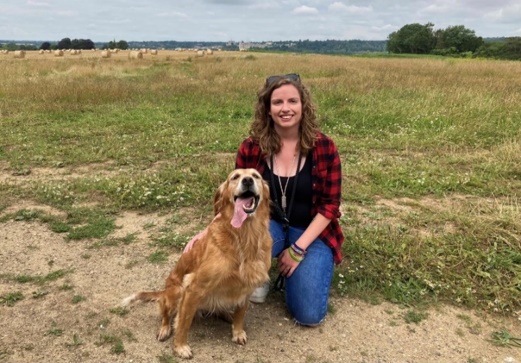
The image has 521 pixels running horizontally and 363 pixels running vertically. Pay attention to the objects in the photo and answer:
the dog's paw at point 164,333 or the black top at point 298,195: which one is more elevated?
the black top at point 298,195

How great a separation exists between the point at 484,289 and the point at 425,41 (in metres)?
82.3

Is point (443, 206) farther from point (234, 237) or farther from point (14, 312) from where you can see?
point (14, 312)

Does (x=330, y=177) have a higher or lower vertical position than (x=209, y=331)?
higher

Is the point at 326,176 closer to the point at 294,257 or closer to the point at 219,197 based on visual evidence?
the point at 294,257

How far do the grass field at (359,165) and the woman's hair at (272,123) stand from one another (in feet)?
4.48

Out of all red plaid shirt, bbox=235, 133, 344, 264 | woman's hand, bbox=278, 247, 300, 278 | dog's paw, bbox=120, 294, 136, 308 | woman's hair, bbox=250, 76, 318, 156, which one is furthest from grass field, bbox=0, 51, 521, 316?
Result: woman's hair, bbox=250, 76, 318, 156

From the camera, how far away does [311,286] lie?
3.53 metres

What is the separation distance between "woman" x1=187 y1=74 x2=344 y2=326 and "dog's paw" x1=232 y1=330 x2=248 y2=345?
0.48 metres

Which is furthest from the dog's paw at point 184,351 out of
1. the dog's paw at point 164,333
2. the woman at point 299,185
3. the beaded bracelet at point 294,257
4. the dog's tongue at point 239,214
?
the beaded bracelet at point 294,257

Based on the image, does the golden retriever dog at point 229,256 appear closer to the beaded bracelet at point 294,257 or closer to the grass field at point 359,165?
the beaded bracelet at point 294,257

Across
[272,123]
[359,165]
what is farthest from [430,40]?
[272,123]

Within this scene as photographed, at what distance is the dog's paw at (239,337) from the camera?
10.8ft

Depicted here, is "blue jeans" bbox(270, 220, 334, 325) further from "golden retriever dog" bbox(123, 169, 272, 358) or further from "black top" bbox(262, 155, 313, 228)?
"golden retriever dog" bbox(123, 169, 272, 358)

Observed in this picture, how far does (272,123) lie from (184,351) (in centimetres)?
194
